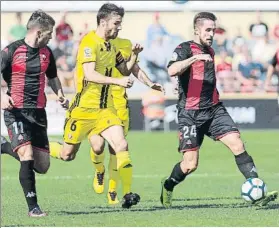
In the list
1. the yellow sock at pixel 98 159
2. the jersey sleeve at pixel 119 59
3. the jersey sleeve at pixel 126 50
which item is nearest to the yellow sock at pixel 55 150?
the yellow sock at pixel 98 159

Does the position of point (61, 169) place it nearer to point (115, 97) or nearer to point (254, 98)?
point (115, 97)

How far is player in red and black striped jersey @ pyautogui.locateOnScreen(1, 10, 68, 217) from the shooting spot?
1016 cm

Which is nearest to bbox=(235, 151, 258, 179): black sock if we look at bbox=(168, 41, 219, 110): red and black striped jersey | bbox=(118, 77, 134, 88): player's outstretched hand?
bbox=(168, 41, 219, 110): red and black striped jersey

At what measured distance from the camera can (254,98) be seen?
79.9 ft

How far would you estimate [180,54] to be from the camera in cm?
1073

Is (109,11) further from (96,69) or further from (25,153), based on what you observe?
(25,153)

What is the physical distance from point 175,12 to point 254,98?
4.59 metres

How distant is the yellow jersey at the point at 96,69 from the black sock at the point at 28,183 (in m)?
1.25

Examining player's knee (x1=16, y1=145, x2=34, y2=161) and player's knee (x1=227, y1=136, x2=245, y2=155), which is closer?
player's knee (x1=16, y1=145, x2=34, y2=161)

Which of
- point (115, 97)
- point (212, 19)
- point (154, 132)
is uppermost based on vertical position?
point (212, 19)

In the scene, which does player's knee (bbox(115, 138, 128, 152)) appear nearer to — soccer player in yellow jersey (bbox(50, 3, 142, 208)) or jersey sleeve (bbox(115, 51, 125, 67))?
soccer player in yellow jersey (bbox(50, 3, 142, 208))

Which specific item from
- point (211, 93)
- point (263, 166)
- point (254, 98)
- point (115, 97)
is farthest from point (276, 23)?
point (211, 93)

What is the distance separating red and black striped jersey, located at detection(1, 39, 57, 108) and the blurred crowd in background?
14.5 m

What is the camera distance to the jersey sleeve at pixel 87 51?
1067cm
